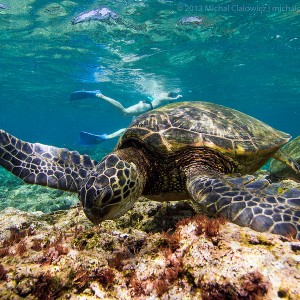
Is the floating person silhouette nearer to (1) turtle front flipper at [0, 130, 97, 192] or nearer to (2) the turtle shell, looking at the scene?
(1) turtle front flipper at [0, 130, 97, 192]

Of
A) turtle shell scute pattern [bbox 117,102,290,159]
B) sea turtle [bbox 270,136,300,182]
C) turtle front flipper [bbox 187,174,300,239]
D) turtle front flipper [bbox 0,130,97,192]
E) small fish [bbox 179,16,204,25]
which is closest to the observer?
turtle front flipper [bbox 187,174,300,239]

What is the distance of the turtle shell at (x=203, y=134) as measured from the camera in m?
3.28

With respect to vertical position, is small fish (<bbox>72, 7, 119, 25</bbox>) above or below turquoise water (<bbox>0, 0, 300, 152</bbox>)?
above

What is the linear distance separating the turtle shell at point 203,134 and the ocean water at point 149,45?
11.8 meters

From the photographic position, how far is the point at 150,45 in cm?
1892

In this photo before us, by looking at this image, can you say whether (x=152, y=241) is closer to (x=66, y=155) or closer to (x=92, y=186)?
(x=92, y=186)

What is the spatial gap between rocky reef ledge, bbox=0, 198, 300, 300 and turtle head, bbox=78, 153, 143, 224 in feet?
0.92

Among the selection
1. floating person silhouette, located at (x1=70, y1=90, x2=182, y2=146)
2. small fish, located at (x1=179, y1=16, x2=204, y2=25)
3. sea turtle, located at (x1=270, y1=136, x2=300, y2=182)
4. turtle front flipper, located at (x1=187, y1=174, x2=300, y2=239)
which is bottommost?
floating person silhouette, located at (x1=70, y1=90, x2=182, y2=146)

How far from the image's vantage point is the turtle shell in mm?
3275

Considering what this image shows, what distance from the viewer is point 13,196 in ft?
31.3

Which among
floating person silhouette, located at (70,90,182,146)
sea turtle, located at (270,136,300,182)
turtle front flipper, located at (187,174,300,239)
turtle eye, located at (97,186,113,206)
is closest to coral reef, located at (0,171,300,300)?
turtle front flipper, located at (187,174,300,239)

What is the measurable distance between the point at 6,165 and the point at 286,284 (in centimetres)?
344

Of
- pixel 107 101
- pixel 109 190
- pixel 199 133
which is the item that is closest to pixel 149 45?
pixel 107 101

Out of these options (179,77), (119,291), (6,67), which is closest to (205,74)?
(179,77)
